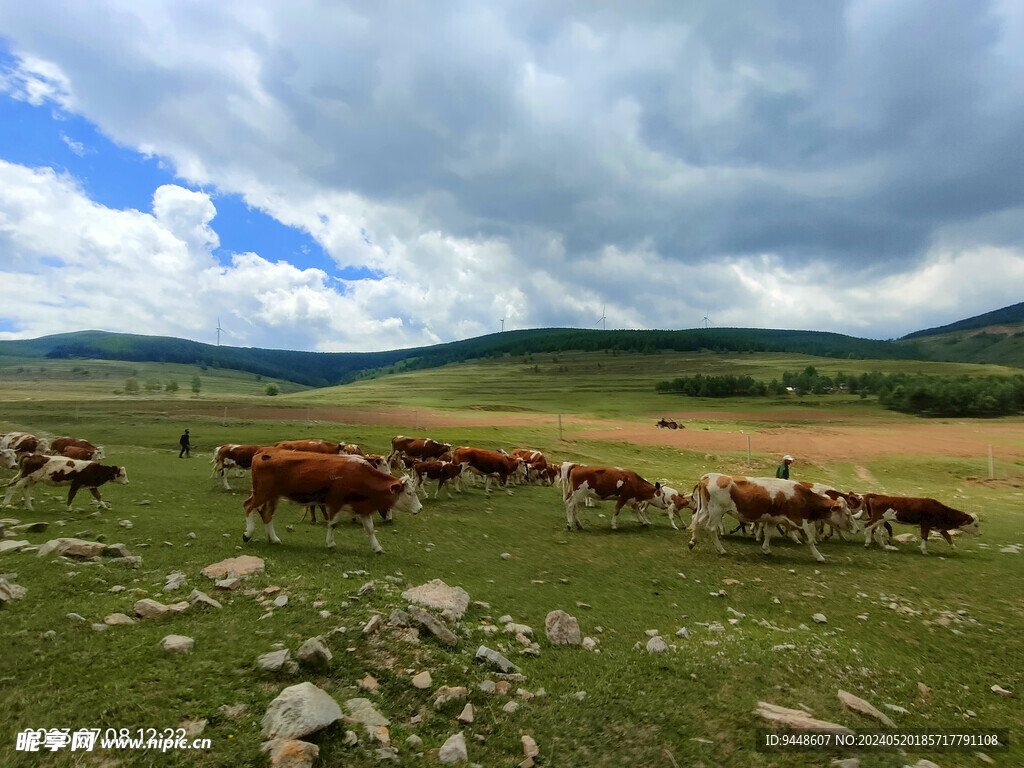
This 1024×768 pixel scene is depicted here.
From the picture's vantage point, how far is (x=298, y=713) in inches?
160

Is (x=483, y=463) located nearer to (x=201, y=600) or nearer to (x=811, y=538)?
(x=811, y=538)

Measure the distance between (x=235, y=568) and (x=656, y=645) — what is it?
6564 mm

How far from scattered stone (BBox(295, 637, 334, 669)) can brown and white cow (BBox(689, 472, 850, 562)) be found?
10751mm

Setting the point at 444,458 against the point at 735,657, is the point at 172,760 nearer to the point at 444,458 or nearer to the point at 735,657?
the point at 735,657

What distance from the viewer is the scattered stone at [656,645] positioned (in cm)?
661

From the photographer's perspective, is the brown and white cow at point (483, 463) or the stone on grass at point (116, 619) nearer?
the stone on grass at point (116, 619)

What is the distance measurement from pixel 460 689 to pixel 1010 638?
9.66 meters

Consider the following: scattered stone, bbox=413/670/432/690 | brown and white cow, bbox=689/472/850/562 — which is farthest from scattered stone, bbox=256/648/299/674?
brown and white cow, bbox=689/472/850/562

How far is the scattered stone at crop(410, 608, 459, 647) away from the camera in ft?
19.3

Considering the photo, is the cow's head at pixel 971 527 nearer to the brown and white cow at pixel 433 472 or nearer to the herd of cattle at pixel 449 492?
the herd of cattle at pixel 449 492

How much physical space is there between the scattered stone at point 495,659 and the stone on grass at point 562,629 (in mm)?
1052

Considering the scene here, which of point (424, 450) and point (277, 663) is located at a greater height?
point (277, 663)

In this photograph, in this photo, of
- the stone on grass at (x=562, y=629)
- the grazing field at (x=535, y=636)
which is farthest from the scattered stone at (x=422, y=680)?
the stone on grass at (x=562, y=629)

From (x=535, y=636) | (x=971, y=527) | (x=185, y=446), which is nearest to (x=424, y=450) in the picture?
(x=185, y=446)
